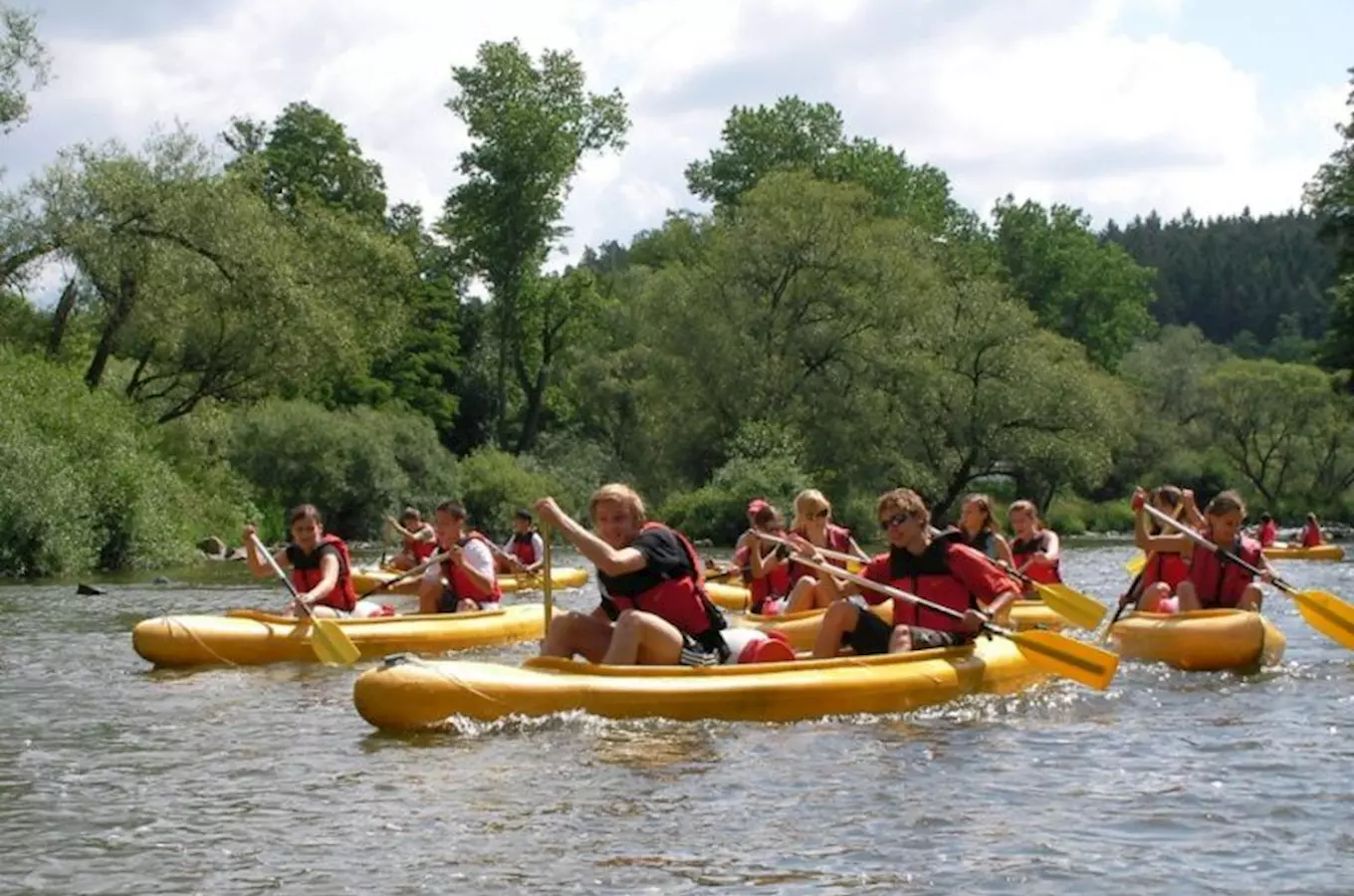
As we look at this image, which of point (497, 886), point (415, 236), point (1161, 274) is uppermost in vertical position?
point (1161, 274)

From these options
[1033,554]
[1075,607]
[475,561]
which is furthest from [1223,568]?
[475,561]

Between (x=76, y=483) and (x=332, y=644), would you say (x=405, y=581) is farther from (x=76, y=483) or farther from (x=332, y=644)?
(x=76, y=483)

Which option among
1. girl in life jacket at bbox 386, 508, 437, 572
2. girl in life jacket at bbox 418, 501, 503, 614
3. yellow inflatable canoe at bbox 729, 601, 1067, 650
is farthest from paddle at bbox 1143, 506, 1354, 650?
girl in life jacket at bbox 386, 508, 437, 572

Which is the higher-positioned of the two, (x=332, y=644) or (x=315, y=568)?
(x=315, y=568)

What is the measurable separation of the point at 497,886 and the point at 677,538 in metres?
3.33

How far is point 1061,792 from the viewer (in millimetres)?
6969

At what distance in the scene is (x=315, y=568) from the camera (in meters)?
12.1

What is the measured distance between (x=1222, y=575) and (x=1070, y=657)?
96.7 inches

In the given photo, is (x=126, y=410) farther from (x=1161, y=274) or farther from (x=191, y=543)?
(x=1161, y=274)

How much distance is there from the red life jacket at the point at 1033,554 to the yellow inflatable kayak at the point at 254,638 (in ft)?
14.6

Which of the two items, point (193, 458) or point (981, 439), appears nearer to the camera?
point (193, 458)

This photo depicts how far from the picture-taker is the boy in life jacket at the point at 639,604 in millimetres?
Result: 8422

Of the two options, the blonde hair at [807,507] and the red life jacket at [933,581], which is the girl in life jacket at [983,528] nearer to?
the blonde hair at [807,507]

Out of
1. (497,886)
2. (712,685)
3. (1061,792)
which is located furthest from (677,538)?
(497,886)
